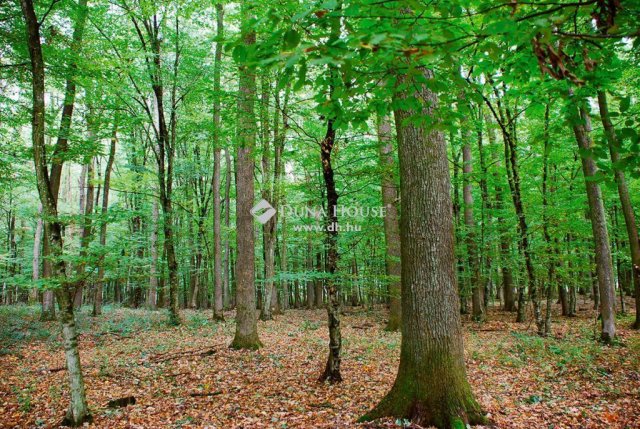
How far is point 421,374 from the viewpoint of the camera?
4191mm

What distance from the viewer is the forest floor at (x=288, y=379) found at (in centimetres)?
502

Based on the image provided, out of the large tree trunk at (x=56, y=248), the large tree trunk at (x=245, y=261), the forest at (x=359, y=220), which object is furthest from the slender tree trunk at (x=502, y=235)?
the large tree trunk at (x=56, y=248)

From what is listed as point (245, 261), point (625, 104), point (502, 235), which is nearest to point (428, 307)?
point (625, 104)

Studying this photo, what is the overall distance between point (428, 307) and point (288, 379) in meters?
3.75

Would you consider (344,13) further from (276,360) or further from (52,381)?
(52,381)

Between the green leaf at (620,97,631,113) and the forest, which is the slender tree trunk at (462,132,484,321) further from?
the green leaf at (620,97,631,113)

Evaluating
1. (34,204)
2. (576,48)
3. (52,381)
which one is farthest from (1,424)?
(34,204)

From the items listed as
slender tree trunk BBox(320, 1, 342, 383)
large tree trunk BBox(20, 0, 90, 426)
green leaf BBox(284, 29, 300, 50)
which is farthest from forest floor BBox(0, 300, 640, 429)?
green leaf BBox(284, 29, 300, 50)

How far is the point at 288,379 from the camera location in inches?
266

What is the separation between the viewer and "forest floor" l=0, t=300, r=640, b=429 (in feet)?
16.5

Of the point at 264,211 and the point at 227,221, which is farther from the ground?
the point at 227,221

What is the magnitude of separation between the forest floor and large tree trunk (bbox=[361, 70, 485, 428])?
448 mm

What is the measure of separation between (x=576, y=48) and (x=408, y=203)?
88.1 inches

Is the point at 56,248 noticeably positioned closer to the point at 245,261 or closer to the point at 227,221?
the point at 245,261
